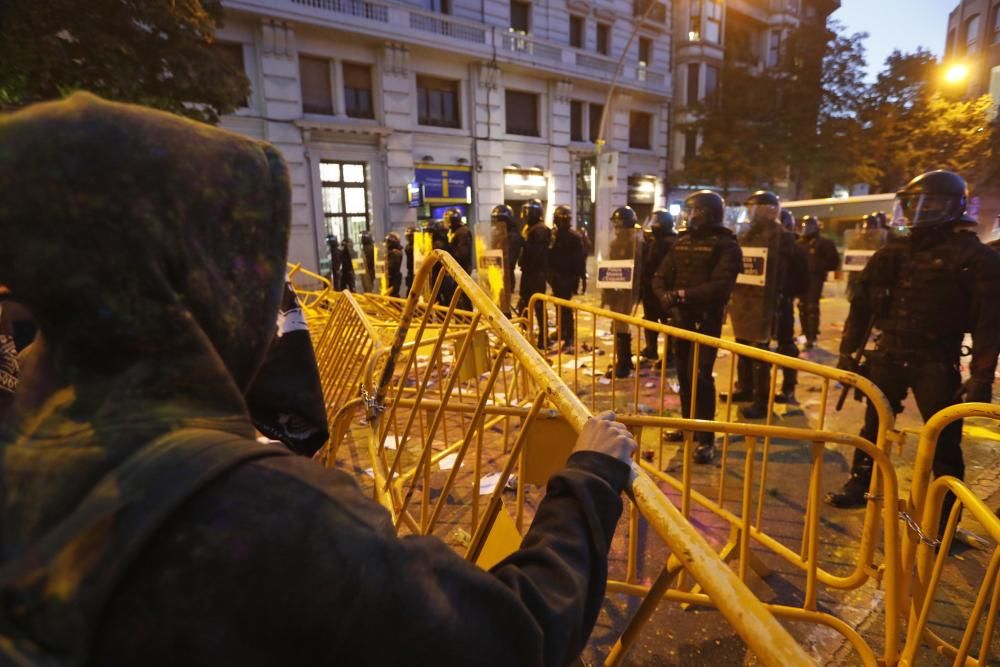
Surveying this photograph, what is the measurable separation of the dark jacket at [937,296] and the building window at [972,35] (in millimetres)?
30565

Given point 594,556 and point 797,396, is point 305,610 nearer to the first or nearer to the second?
point 594,556

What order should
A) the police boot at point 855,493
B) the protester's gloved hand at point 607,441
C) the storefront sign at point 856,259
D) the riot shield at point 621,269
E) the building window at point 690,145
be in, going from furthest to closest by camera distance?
the building window at point 690,145 < the storefront sign at point 856,259 < the riot shield at point 621,269 < the police boot at point 855,493 < the protester's gloved hand at point 607,441

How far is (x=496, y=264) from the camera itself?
877cm

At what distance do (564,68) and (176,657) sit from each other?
22.7m

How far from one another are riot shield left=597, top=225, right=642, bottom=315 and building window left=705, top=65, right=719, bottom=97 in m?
24.0

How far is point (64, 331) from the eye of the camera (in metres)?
0.73

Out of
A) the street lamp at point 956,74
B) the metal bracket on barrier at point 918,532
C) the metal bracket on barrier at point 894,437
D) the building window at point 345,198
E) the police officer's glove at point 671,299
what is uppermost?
the street lamp at point 956,74

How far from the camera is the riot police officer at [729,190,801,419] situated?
5.28m

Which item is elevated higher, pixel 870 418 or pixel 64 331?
pixel 64 331

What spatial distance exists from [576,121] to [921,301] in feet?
70.0

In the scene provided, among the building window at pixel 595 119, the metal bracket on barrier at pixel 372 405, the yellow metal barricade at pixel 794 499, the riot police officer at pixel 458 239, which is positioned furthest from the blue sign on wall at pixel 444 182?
the metal bracket on barrier at pixel 372 405

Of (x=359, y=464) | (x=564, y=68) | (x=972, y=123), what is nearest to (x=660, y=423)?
(x=359, y=464)

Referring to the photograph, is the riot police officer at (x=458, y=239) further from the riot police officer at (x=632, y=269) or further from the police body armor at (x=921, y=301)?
the police body armor at (x=921, y=301)

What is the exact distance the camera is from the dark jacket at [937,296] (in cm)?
296
